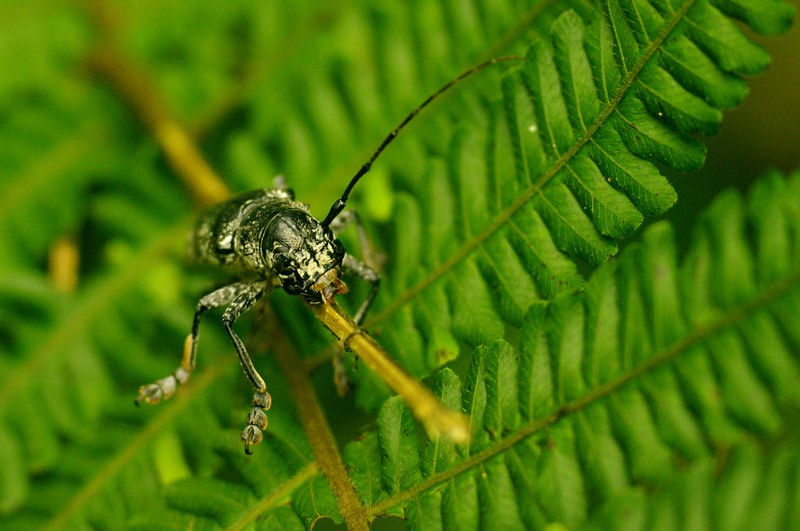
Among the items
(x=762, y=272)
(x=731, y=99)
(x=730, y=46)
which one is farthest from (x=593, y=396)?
(x=730, y=46)

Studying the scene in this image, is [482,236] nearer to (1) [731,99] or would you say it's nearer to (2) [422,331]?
(2) [422,331]

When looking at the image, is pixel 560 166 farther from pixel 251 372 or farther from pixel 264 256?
pixel 251 372

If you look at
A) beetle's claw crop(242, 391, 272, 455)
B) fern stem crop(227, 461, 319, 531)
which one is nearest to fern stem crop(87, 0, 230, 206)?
beetle's claw crop(242, 391, 272, 455)

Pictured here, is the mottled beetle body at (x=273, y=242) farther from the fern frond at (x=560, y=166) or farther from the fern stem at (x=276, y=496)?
the fern stem at (x=276, y=496)

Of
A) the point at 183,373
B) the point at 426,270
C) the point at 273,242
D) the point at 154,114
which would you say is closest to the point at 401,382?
the point at 426,270

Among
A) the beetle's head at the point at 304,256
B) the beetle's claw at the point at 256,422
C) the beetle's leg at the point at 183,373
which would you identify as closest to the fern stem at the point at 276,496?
the beetle's claw at the point at 256,422

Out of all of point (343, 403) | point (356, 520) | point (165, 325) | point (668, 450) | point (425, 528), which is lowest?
point (668, 450)
